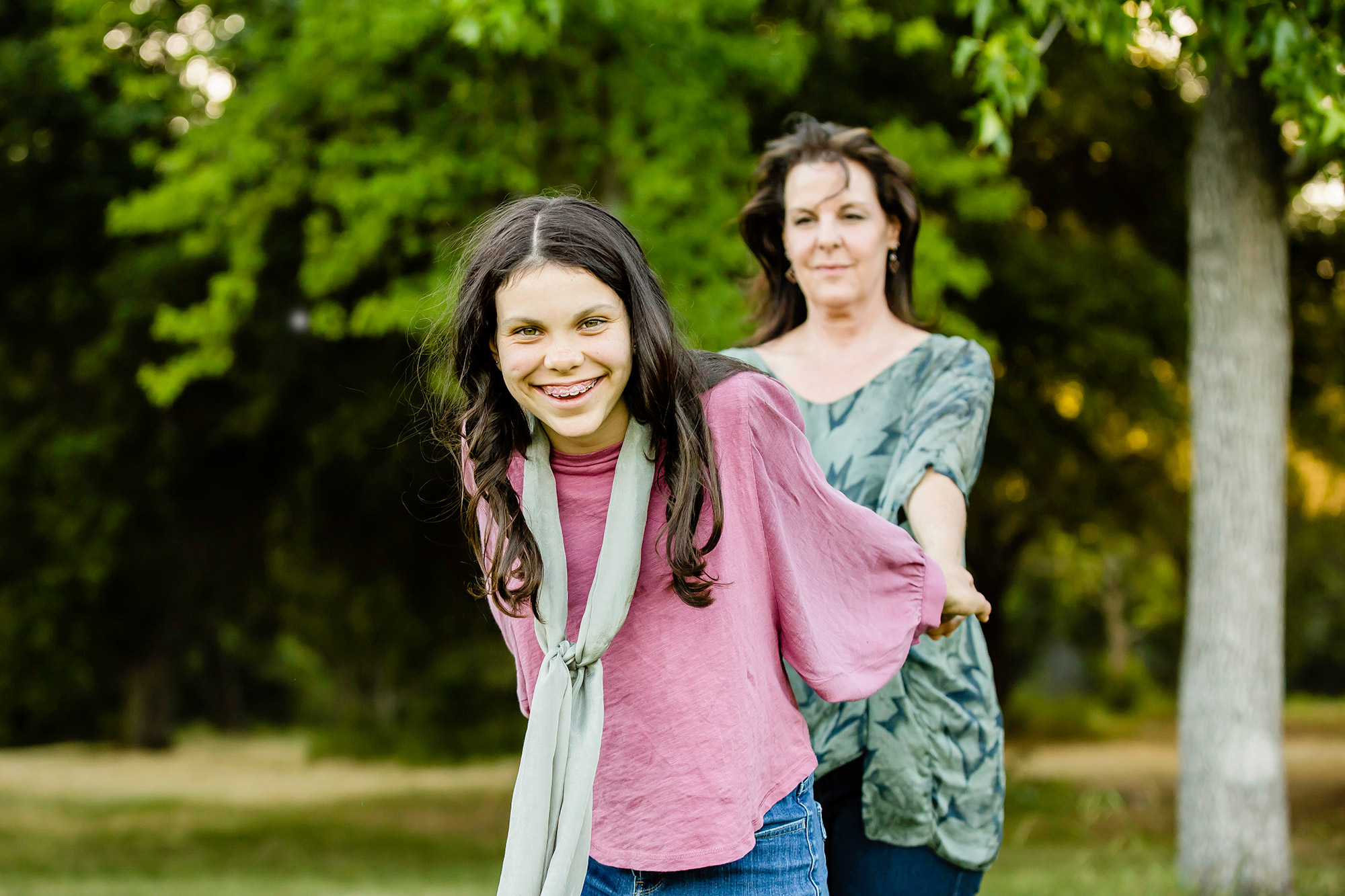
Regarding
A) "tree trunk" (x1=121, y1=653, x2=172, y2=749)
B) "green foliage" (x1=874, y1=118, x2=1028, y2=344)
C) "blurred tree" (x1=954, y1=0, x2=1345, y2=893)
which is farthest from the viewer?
"tree trunk" (x1=121, y1=653, x2=172, y2=749)

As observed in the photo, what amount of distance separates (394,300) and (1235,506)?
4.92 metres

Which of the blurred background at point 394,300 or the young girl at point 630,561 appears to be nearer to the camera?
the young girl at point 630,561

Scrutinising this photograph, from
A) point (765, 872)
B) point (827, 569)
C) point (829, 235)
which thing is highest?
point (829, 235)

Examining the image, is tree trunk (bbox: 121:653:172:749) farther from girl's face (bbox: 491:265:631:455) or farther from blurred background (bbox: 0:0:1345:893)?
girl's face (bbox: 491:265:631:455)

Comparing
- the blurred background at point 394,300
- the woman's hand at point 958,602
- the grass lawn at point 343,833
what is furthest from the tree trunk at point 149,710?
the woman's hand at point 958,602

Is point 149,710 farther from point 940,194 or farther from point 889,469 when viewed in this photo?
point 889,469

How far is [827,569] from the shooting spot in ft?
6.38

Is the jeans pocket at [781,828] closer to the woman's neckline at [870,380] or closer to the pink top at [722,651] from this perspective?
the pink top at [722,651]

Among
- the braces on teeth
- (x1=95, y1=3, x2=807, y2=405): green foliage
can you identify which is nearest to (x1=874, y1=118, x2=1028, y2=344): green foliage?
(x1=95, y1=3, x2=807, y2=405): green foliage

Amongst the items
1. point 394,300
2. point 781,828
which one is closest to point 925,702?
point 781,828

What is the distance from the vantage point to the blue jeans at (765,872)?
1739 millimetres

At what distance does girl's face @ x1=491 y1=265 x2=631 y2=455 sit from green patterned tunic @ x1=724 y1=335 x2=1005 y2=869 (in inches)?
30.0

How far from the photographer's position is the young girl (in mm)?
1678

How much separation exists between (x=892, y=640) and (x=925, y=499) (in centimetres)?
34
